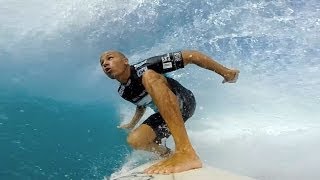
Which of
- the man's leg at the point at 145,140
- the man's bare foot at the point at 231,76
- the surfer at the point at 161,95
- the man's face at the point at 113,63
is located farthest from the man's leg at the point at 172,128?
the man's bare foot at the point at 231,76

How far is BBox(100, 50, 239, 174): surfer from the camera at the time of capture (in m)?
3.92

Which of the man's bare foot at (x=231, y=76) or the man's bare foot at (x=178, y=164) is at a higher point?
the man's bare foot at (x=231, y=76)

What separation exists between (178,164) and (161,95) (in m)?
0.67

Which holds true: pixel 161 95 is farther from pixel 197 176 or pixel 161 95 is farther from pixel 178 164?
pixel 197 176

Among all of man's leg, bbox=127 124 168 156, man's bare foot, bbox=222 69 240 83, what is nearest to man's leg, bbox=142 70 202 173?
man's leg, bbox=127 124 168 156

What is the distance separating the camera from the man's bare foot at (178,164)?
371 centimetres

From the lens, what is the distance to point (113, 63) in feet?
14.5

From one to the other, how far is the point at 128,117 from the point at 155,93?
26.8 feet

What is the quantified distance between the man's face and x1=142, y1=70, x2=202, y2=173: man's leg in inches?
15.0

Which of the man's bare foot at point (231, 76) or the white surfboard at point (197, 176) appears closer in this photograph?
the white surfboard at point (197, 176)

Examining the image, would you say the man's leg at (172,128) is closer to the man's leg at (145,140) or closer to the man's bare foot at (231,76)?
the man's leg at (145,140)

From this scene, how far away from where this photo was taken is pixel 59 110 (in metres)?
12.2

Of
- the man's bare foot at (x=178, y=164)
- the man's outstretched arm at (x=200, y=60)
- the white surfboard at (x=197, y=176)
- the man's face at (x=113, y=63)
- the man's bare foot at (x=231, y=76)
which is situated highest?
the man's face at (x=113, y=63)

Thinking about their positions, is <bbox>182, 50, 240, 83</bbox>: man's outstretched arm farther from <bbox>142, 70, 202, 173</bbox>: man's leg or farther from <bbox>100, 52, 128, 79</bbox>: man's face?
<bbox>100, 52, 128, 79</bbox>: man's face
